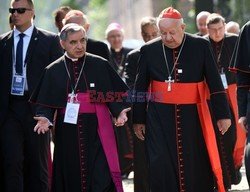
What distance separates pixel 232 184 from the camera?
11578mm

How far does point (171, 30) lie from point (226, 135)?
305 cm

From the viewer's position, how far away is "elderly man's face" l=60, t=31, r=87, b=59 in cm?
884

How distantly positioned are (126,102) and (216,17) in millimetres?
3140

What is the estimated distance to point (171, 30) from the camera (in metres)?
8.85

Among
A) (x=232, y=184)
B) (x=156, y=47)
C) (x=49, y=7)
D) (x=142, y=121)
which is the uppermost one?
(x=49, y=7)

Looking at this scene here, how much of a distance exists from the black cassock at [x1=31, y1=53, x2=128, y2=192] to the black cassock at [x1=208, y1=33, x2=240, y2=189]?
2571 millimetres

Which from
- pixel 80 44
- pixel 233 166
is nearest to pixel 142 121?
pixel 80 44

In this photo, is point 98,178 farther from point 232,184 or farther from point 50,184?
point 232,184

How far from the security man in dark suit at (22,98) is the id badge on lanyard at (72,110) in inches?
32.2

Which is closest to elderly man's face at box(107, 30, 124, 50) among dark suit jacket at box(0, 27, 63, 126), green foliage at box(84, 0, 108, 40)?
dark suit jacket at box(0, 27, 63, 126)

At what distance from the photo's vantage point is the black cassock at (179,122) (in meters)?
8.91

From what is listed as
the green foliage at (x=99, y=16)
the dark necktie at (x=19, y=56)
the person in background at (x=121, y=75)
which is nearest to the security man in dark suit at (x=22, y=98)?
the dark necktie at (x=19, y=56)

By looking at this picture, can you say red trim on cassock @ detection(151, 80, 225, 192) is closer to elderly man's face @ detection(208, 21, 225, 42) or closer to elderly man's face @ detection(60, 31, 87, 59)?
elderly man's face @ detection(60, 31, 87, 59)

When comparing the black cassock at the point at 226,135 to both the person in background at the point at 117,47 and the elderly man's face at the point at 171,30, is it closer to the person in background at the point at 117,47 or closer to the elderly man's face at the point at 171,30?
the elderly man's face at the point at 171,30
